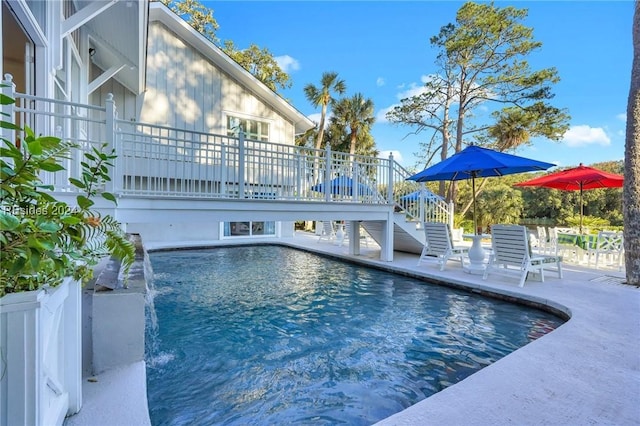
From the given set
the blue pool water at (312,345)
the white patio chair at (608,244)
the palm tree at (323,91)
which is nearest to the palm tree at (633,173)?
the white patio chair at (608,244)

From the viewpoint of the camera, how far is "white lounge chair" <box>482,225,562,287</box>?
230 inches

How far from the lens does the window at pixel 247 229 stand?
12969 millimetres

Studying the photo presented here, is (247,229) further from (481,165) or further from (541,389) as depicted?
(541,389)

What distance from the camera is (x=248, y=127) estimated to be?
42.2 ft

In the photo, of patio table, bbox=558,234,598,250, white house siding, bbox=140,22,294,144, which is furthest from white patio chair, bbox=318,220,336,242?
patio table, bbox=558,234,598,250

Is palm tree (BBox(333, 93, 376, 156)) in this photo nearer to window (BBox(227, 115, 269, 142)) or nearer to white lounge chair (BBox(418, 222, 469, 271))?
window (BBox(227, 115, 269, 142))

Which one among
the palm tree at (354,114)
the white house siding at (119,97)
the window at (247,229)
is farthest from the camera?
the palm tree at (354,114)

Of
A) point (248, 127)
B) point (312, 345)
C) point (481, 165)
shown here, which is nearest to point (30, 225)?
point (312, 345)

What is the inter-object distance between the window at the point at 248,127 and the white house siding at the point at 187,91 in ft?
0.66

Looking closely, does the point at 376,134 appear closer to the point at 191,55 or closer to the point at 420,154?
the point at 420,154

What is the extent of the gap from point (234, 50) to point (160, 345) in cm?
2148

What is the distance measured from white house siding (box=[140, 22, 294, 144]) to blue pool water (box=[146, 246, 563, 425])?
6.48 metres

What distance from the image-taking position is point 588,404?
2312 mm

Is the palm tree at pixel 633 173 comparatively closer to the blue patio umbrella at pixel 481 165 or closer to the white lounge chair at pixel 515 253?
the white lounge chair at pixel 515 253
